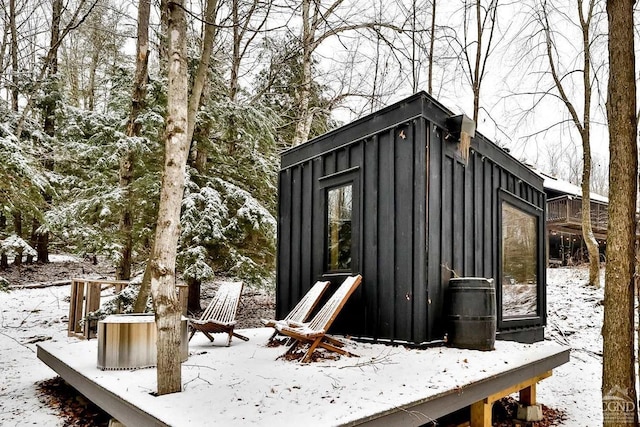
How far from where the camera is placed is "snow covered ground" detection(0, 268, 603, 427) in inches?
164

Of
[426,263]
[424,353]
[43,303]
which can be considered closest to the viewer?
[424,353]

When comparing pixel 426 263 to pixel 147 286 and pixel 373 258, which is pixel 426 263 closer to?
pixel 373 258

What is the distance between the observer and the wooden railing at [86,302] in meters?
5.80

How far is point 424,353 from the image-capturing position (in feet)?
13.1

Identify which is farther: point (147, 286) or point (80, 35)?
point (80, 35)

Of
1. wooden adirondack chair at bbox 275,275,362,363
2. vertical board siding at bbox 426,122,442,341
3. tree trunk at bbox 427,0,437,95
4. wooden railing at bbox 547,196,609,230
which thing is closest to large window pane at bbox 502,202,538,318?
vertical board siding at bbox 426,122,442,341

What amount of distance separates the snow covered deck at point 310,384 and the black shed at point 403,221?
58 cm

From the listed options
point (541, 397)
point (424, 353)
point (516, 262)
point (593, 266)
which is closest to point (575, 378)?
point (541, 397)

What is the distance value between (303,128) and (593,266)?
7698 millimetres

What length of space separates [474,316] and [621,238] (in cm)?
149

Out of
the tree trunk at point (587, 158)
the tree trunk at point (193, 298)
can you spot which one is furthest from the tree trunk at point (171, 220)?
the tree trunk at point (587, 158)

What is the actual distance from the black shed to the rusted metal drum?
0.63 feet

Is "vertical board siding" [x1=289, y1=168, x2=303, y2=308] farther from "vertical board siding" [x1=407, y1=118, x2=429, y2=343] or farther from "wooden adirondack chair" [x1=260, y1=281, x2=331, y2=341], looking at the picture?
"vertical board siding" [x1=407, y1=118, x2=429, y2=343]

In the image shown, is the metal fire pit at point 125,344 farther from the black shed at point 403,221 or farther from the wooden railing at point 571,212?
the wooden railing at point 571,212
